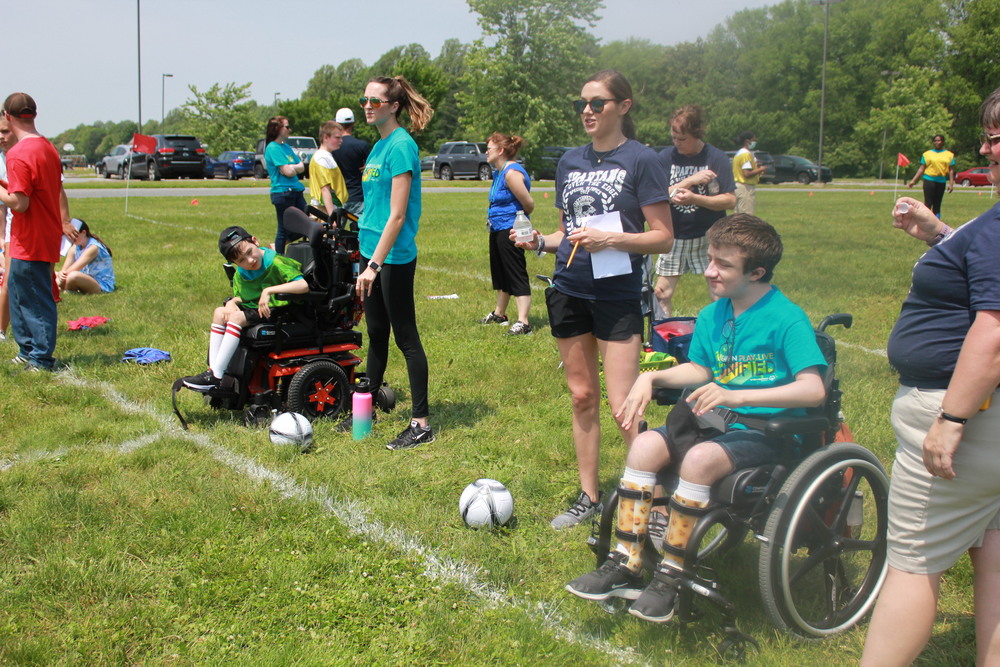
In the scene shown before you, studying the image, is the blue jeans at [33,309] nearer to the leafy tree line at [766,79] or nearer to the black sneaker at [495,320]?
the black sneaker at [495,320]

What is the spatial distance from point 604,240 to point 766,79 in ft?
66.7

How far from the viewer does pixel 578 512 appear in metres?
3.86

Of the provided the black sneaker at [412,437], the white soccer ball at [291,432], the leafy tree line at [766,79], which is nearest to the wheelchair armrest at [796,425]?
the black sneaker at [412,437]

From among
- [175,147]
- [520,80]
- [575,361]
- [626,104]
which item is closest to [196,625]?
[575,361]

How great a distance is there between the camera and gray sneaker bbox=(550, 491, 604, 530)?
3805 millimetres

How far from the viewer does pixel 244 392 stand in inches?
202

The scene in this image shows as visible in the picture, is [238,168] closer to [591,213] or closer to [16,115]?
[16,115]

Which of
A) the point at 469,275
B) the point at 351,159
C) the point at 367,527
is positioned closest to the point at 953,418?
the point at 367,527

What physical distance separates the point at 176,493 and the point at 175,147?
34338 millimetres

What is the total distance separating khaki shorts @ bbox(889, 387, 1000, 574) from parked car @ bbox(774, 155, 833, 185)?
39.9 meters

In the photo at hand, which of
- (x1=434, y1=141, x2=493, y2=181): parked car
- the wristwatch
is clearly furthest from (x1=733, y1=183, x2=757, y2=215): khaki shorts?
(x1=434, y1=141, x2=493, y2=181): parked car

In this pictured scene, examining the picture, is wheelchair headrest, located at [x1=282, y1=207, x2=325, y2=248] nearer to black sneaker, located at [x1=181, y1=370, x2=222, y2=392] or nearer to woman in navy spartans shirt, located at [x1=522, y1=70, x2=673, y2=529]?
black sneaker, located at [x1=181, y1=370, x2=222, y2=392]

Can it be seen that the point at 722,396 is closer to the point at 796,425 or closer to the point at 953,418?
the point at 796,425

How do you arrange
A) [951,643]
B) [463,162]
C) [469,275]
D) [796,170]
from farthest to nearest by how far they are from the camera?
1. [796,170]
2. [463,162]
3. [469,275]
4. [951,643]
